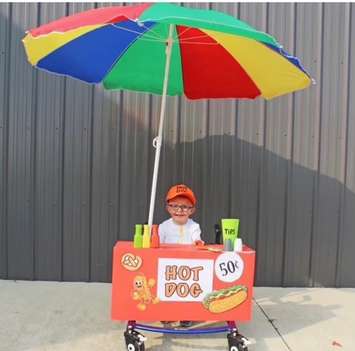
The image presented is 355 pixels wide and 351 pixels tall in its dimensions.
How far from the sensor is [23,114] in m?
4.85

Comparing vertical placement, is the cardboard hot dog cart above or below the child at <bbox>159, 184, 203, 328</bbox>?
below

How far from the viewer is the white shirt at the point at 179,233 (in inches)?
150

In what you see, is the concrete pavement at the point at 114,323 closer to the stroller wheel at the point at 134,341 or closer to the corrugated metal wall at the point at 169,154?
the stroller wheel at the point at 134,341

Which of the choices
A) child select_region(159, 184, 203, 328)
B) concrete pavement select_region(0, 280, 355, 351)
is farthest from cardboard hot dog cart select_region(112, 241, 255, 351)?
child select_region(159, 184, 203, 328)

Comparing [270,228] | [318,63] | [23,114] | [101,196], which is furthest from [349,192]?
[23,114]

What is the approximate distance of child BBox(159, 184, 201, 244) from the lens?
12.3ft

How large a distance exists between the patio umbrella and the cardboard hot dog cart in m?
0.39

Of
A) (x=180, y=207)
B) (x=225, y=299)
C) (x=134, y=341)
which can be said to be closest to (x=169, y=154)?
(x=180, y=207)

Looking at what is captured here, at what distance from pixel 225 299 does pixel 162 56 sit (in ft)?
6.56

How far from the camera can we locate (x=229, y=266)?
10.6ft

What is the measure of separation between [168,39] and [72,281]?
280cm

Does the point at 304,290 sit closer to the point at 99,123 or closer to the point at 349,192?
the point at 349,192

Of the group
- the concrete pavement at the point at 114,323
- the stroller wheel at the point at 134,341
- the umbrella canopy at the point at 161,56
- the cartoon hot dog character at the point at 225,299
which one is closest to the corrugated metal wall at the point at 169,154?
the concrete pavement at the point at 114,323

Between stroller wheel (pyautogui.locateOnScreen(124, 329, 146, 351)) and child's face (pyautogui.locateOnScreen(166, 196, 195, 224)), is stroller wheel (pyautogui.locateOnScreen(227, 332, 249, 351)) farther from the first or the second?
child's face (pyautogui.locateOnScreen(166, 196, 195, 224))
